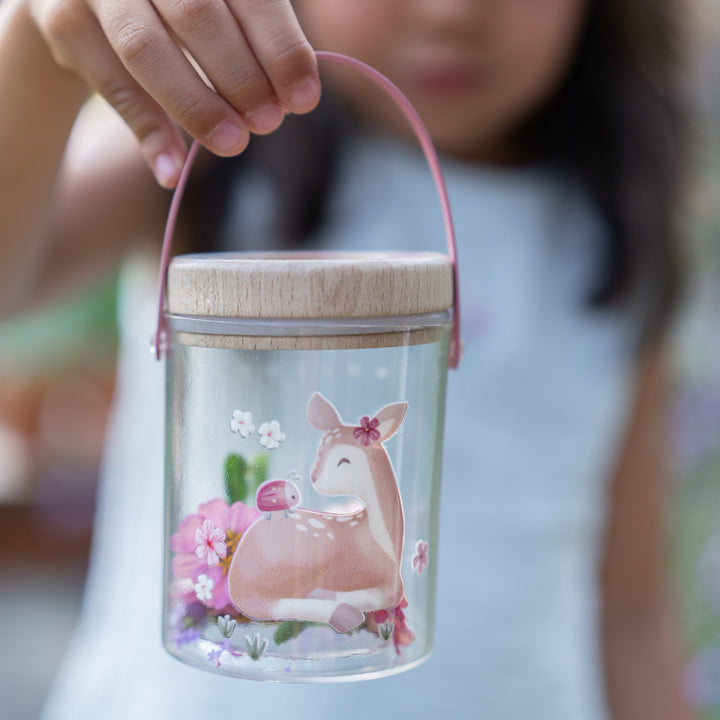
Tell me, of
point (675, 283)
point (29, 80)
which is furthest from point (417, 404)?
point (675, 283)

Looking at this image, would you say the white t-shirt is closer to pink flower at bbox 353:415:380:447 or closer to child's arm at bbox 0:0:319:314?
child's arm at bbox 0:0:319:314

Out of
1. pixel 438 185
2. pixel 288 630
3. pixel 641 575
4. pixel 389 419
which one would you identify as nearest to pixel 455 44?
pixel 438 185

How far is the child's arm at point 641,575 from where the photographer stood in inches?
50.0

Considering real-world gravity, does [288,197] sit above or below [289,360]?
above

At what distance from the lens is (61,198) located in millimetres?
1010

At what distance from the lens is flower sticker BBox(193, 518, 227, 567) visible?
52 cm

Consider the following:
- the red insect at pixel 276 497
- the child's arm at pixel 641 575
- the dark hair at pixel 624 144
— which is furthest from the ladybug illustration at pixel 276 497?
the child's arm at pixel 641 575

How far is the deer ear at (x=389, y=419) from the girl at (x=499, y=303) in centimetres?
58

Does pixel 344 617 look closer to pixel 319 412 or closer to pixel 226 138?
pixel 319 412

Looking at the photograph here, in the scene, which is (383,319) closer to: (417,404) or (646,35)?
(417,404)

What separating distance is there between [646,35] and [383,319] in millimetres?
970

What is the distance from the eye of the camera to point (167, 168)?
1.81 feet

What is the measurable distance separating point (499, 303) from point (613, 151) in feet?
0.91

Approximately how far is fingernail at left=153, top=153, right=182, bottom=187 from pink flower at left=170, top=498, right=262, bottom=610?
206 mm
